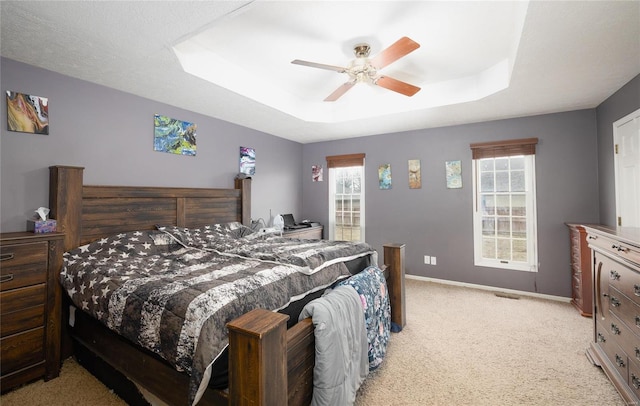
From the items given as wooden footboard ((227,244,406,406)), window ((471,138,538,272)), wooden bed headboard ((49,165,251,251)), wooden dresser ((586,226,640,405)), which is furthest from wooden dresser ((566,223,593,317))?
wooden bed headboard ((49,165,251,251))

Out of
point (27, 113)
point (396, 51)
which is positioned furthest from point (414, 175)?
point (27, 113)

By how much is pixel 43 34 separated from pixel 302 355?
2762 mm

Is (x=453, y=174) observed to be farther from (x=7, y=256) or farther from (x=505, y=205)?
(x=7, y=256)

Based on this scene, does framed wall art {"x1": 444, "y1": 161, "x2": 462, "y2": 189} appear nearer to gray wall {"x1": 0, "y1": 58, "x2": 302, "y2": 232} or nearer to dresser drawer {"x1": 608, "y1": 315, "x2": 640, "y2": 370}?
dresser drawer {"x1": 608, "y1": 315, "x2": 640, "y2": 370}

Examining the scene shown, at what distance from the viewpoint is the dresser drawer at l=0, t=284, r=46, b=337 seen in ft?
6.06

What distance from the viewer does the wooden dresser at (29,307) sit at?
6.09 ft

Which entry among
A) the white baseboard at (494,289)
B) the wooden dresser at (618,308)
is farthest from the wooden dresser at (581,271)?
the wooden dresser at (618,308)

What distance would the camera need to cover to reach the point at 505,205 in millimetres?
3859

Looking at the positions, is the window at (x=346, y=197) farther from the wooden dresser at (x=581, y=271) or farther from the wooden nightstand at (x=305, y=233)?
the wooden dresser at (x=581, y=271)

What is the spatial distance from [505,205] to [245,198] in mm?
3748

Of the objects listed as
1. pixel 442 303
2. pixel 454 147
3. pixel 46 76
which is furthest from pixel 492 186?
pixel 46 76

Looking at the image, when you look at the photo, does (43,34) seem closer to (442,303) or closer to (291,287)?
(291,287)

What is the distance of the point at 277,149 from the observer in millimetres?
4879

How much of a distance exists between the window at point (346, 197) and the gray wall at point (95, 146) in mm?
1785
